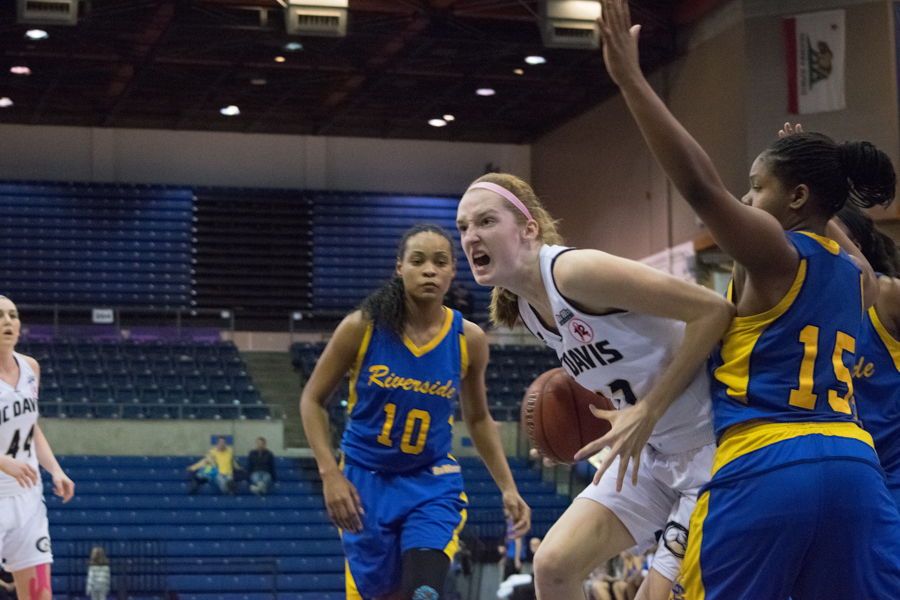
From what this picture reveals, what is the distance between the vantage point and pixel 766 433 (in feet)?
7.41

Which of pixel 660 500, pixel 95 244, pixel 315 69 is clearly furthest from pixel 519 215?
pixel 95 244

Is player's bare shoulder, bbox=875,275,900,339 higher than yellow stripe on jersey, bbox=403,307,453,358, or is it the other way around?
player's bare shoulder, bbox=875,275,900,339

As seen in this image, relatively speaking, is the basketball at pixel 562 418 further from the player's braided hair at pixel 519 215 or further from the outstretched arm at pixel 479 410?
the outstretched arm at pixel 479 410

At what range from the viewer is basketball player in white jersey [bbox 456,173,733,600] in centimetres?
246

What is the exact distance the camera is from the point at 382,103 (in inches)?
714

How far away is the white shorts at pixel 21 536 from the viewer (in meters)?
5.19

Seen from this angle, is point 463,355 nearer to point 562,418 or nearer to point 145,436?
point 562,418

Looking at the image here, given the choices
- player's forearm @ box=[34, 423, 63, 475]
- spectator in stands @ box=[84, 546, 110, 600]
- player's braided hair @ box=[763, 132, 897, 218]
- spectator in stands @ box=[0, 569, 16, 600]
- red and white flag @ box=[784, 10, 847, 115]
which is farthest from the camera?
red and white flag @ box=[784, 10, 847, 115]

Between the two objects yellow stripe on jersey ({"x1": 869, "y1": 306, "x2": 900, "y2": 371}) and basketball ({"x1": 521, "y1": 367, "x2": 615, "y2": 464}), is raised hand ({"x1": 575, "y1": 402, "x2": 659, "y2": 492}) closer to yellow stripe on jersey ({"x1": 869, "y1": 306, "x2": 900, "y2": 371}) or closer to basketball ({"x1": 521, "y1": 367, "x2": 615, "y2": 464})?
basketball ({"x1": 521, "y1": 367, "x2": 615, "y2": 464})

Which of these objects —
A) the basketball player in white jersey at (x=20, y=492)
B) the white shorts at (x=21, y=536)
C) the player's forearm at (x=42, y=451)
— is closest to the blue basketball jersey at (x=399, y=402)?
the basketball player in white jersey at (x=20, y=492)

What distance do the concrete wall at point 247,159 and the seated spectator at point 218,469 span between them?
328 inches

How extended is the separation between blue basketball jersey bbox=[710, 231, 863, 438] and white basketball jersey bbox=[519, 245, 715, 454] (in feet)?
0.94

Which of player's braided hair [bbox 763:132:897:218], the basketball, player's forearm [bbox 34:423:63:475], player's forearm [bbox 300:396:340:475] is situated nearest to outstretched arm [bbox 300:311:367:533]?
player's forearm [bbox 300:396:340:475]

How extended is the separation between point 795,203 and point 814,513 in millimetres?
742
